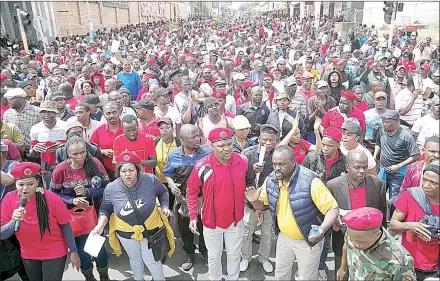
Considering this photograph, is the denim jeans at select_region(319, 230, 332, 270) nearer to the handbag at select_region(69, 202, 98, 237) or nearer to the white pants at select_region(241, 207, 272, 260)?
the white pants at select_region(241, 207, 272, 260)

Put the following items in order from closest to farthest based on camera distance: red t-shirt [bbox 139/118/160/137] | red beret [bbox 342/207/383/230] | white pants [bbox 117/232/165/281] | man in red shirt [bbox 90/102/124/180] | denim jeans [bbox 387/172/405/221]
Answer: red beret [bbox 342/207/383/230], white pants [bbox 117/232/165/281], denim jeans [bbox 387/172/405/221], man in red shirt [bbox 90/102/124/180], red t-shirt [bbox 139/118/160/137]

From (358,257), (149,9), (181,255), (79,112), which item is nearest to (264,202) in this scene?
(358,257)

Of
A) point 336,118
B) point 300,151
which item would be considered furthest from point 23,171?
point 336,118

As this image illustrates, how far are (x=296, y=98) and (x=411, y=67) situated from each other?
5826mm

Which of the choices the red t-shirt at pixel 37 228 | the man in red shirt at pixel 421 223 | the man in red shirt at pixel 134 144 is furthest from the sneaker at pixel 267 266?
the red t-shirt at pixel 37 228

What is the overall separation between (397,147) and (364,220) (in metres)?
2.37

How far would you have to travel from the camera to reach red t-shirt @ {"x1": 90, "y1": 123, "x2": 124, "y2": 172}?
488cm

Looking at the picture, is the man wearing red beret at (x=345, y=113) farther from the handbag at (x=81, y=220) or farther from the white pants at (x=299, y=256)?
the handbag at (x=81, y=220)

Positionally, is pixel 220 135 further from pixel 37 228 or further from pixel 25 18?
pixel 25 18

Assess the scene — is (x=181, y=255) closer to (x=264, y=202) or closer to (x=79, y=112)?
(x=264, y=202)

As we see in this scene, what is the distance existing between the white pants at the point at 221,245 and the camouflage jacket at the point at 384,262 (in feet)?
4.67

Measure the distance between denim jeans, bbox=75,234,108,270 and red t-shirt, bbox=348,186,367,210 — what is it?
268 centimetres

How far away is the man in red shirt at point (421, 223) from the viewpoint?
2908 millimetres

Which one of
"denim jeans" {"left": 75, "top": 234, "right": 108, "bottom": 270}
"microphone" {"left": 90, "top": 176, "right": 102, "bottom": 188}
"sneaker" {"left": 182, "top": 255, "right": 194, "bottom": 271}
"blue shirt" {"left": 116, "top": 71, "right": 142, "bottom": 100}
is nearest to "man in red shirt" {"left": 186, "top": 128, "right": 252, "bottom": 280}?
"sneaker" {"left": 182, "top": 255, "right": 194, "bottom": 271}
